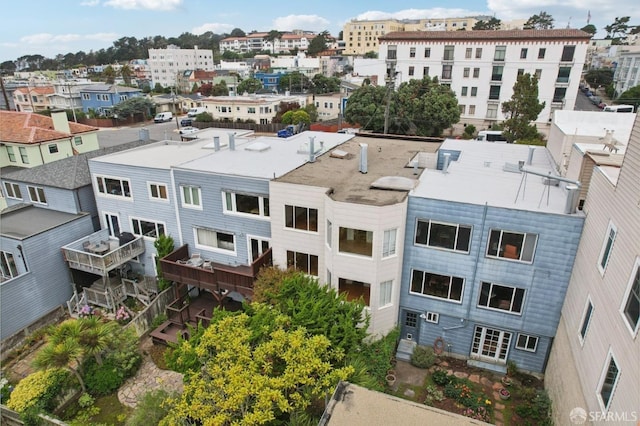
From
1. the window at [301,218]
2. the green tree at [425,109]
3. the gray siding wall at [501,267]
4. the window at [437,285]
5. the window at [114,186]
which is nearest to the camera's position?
the gray siding wall at [501,267]

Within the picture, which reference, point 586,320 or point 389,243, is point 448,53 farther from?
point 586,320

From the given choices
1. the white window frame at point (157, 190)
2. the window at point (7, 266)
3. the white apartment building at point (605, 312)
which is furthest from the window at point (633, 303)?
the window at point (7, 266)

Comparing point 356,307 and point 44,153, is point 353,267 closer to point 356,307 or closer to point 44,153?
point 356,307

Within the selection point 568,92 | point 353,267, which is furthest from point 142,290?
point 568,92

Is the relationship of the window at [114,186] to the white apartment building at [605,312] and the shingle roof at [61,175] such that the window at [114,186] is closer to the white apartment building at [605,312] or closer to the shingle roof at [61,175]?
the shingle roof at [61,175]

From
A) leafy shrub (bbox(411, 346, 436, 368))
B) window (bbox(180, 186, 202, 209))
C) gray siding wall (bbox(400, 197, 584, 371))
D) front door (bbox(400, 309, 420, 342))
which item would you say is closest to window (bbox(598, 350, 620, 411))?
gray siding wall (bbox(400, 197, 584, 371))

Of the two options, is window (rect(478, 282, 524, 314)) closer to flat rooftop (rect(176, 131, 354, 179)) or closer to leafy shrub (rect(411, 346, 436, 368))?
leafy shrub (rect(411, 346, 436, 368))

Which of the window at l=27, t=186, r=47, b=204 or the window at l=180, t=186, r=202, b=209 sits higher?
the window at l=180, t=186, r=202, b=209
